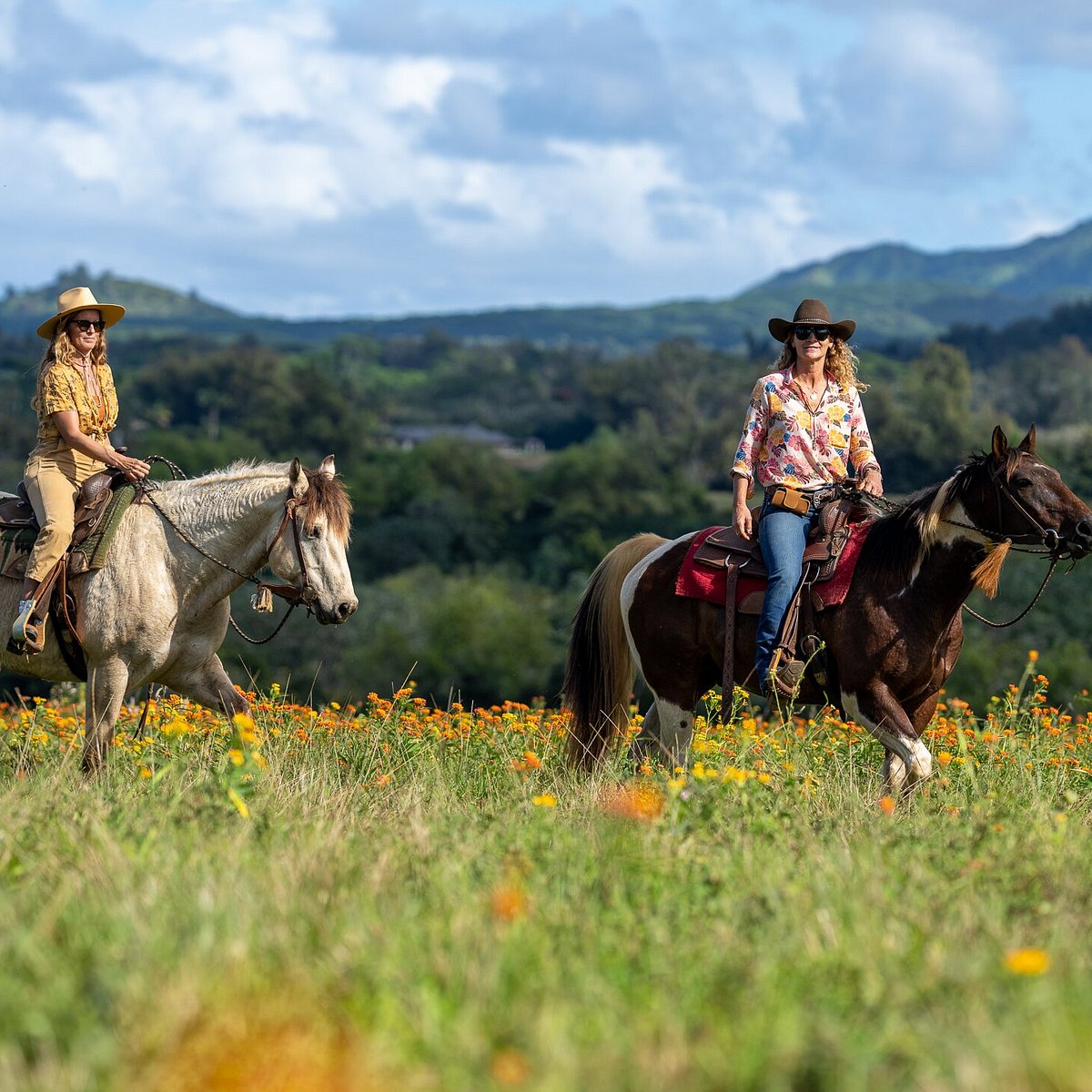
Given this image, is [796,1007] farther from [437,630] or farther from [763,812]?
[437,630]

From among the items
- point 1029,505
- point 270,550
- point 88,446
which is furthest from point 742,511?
point 88,446

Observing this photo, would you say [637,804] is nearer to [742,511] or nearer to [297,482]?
[742,511]

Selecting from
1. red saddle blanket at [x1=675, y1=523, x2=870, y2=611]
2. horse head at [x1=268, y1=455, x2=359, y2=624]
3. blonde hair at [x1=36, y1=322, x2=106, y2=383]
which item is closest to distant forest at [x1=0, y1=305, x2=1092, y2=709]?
blonde hair at [x1=36, y1=322, x2=106, y2=383]

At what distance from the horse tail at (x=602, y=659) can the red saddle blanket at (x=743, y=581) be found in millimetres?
596

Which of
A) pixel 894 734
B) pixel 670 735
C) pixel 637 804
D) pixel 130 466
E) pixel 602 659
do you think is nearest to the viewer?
pixel 637 804

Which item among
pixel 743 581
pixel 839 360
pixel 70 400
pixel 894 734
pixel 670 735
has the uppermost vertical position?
pixel 839 360

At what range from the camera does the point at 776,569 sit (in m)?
7.87

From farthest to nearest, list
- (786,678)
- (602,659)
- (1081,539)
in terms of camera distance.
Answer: (602,659) → (786,678) → (1081,539)

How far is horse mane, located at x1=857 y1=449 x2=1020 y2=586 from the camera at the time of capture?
7.65 meters

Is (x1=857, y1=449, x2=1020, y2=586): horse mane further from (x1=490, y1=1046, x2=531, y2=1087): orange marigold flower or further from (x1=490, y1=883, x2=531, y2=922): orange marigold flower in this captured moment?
(x1=490, y1=1046, x2=531, y2=1087): orange marigold flower

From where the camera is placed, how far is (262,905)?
4.34 meters

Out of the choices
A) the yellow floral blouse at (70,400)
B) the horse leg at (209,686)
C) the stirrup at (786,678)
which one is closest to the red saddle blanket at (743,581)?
the stirrup at (786,678)

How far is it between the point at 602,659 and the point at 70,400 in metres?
3.32

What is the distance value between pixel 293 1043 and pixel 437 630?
64.8 metres
